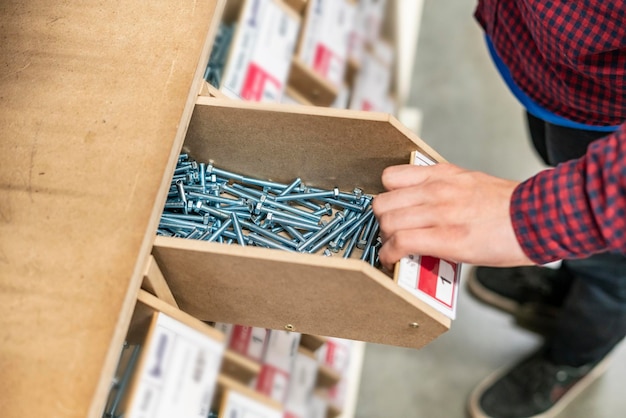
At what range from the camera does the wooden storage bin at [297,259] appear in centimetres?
68

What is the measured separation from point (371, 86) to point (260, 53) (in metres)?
0.54

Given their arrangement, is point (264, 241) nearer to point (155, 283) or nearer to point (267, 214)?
point (267, 214)

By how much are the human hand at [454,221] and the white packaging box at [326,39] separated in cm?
73

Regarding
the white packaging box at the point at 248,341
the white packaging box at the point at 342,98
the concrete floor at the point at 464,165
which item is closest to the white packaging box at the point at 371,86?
the white packaging box at the point at 342,98

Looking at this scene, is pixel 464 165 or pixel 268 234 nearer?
pixel 268 234

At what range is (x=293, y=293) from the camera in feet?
2.43

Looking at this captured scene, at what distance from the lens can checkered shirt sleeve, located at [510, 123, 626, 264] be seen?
0.63m

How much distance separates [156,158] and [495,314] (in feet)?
4.25

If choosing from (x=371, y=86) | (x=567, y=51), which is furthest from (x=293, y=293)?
(x=371, y=86)

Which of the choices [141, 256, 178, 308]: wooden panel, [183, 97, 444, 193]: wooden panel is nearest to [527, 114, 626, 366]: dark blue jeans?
[183, 97, 444, 193]: wooden panel

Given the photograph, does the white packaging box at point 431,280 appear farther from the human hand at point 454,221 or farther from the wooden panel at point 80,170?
the wooden panel at point 80,170

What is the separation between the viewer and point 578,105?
93cm

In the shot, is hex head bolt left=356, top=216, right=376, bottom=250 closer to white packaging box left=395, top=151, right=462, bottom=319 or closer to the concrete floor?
white packaging box left=395, top=151, right=462, bottom=319

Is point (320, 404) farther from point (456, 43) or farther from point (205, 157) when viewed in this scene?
point (456, 43)
